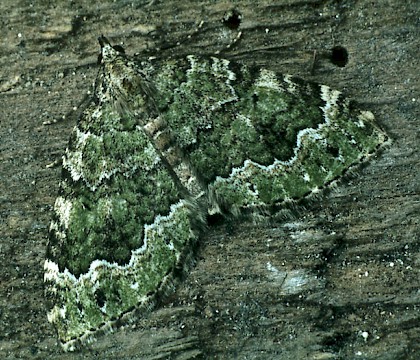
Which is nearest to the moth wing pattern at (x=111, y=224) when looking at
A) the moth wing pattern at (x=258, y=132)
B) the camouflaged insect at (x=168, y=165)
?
the camouflaged insect at (x=168, y=165)

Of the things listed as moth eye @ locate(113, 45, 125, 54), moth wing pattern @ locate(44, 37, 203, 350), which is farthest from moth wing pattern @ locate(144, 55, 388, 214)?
moth eye @ locate(113, 45, 125, 54)

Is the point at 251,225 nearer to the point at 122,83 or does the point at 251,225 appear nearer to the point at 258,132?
the point at 258,132

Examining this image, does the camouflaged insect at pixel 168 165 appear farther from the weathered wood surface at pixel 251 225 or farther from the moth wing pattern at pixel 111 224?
the weathered wood surface at pixel 251 225

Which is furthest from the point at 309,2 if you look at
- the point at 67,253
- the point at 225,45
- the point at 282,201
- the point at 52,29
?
the point at 67,253

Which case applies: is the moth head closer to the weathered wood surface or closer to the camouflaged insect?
the camouflaged insect

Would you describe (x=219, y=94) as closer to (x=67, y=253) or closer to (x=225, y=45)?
(x=225, y=45)
